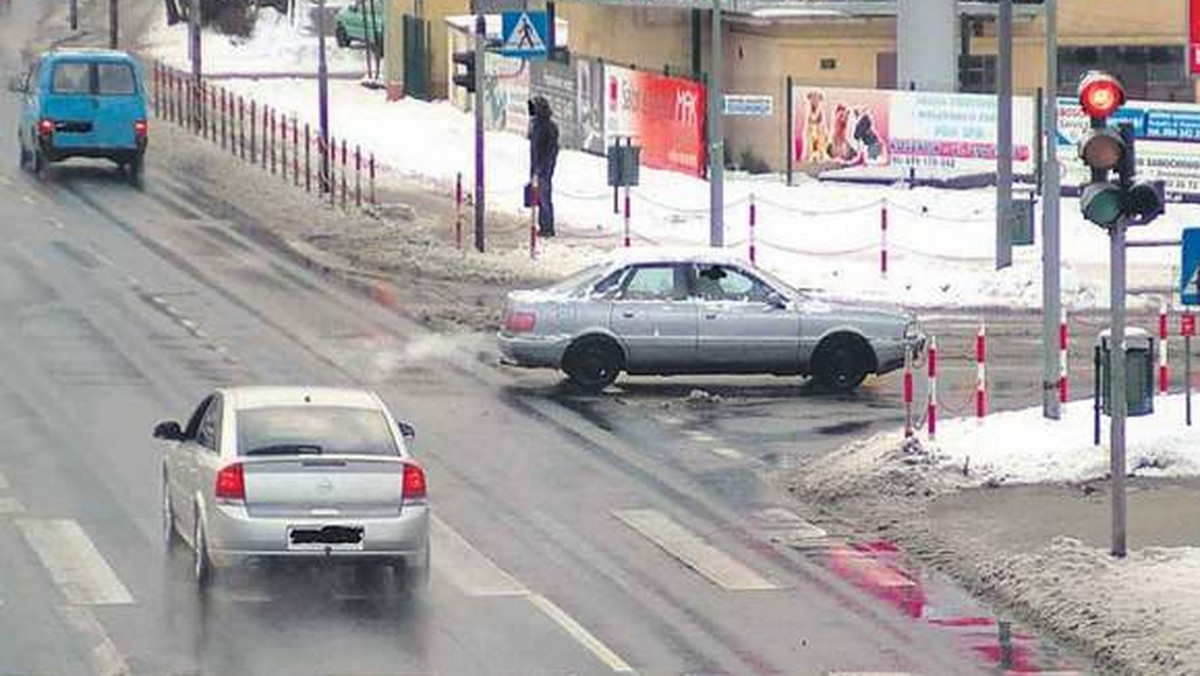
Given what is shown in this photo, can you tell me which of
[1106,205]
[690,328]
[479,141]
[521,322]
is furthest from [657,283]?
[479,141]

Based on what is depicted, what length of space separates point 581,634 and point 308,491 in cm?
202

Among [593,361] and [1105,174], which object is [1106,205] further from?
[593,361]

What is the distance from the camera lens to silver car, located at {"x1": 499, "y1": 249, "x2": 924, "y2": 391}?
31.2 m

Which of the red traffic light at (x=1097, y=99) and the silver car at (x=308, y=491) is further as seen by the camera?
the red traffic light at (x=1097, y=99)

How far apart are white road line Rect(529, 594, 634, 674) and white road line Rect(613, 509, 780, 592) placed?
56.6 inches

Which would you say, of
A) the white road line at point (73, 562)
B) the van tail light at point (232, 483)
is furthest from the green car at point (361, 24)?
the van tail light at point (232, 483)

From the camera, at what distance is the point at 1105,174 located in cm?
2170

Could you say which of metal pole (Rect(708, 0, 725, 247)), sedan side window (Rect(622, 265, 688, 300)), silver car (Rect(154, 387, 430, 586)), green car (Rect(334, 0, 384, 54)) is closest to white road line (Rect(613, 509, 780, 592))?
silver car (Rect(154, 387, 430, 586))

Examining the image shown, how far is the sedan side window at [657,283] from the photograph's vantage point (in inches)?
1241

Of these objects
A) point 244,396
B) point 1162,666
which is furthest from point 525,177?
point 1162,666

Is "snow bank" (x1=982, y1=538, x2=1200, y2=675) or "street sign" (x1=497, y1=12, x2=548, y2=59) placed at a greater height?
"street sign" (x1=497, y1=12, x2=548, y2=59)

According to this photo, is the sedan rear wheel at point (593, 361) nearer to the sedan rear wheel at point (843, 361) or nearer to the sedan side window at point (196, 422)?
the sedan rear wheel at point (843, 361)

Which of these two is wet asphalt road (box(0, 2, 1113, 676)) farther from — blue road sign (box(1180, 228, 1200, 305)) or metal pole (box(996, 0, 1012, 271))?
blue road sign (box(1180, 228, 1200, 305))

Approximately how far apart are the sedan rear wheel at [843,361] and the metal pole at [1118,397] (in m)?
9.33
